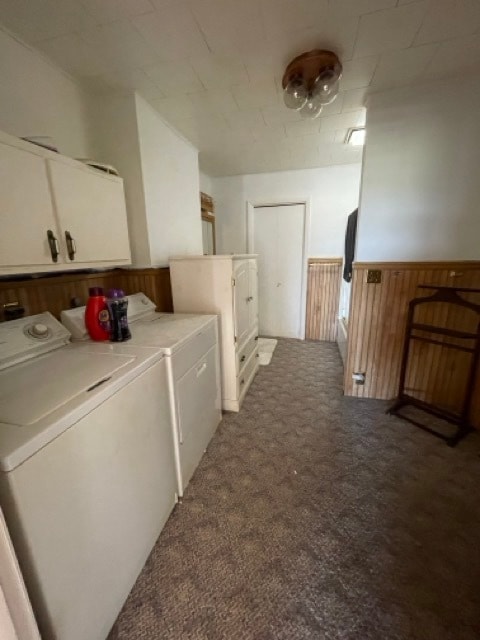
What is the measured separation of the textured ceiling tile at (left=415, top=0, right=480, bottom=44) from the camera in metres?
1.20

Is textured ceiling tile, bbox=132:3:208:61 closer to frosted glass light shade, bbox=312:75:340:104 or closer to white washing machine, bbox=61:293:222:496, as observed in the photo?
frosted glass light shade, bbox=312:75:340:104

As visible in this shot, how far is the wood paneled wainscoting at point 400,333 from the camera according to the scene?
195 cm

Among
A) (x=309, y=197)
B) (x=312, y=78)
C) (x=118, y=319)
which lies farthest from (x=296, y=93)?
(x=309, y=197)

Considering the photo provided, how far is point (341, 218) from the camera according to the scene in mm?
3439

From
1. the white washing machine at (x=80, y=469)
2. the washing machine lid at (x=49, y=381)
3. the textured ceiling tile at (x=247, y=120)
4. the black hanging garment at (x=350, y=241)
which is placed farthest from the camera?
the black hanging garment at (x=350, y=241)

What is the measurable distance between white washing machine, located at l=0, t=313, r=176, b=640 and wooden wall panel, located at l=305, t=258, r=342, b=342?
2970 mm

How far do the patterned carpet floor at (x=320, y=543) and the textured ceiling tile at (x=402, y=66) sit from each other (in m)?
2.38

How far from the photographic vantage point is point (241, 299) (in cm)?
219

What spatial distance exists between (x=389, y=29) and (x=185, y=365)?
2041mm

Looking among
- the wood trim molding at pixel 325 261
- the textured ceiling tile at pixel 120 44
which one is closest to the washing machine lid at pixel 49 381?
the textured ceiling tile at pixel 120 44

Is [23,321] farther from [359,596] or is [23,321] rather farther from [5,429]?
[359,596]

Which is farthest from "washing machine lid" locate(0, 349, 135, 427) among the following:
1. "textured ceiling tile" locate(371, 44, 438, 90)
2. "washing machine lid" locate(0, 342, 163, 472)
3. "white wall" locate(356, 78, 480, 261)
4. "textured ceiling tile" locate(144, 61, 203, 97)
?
"textured ceiling tile" locate(371, 44, 438, 90)

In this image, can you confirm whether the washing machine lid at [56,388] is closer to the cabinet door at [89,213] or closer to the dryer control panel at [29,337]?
Answer: the dryer control panel at [29,337]

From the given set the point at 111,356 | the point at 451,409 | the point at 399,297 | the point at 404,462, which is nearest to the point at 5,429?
the point at 111,356
